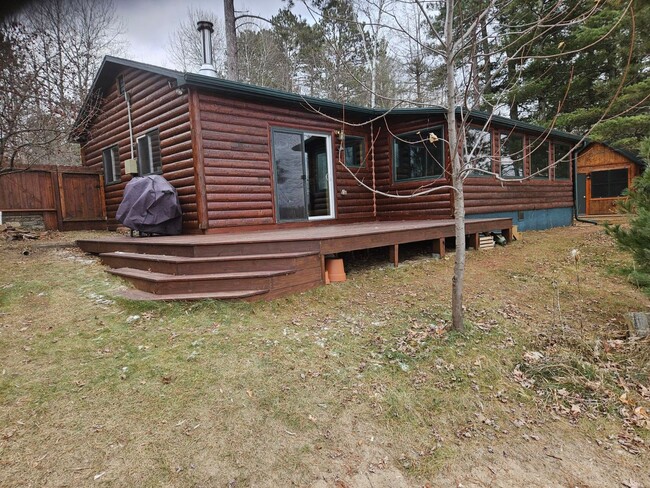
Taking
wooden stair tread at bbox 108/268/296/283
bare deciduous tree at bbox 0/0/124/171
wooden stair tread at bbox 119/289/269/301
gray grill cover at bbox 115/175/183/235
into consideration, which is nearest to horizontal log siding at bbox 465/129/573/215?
wooden stair tread at bbox 108/268/296/283

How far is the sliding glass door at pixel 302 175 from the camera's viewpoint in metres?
7.43

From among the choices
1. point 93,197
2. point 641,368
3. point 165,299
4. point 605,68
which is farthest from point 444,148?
point 605,68

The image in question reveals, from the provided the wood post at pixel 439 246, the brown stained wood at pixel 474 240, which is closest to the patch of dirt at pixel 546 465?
the wood post at pixel 439 246

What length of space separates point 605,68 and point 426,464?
1816 centimetres

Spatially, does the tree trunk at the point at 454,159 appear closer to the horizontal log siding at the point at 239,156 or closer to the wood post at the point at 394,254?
the wood post at the point at 394,254

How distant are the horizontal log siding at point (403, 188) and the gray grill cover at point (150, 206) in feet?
15.3

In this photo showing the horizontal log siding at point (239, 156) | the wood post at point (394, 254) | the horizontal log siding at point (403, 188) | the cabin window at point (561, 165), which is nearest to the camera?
the wood post at point (394, 254)

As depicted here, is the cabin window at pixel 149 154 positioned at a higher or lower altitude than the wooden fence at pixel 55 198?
higher

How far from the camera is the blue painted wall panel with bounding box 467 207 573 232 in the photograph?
386 inches

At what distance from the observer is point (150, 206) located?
6402mm

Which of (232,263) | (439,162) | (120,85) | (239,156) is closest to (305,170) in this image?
(239,156)

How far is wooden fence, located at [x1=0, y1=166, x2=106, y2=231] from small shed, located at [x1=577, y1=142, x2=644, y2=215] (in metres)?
16.9

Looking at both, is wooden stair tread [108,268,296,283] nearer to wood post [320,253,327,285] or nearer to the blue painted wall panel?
wood post [320,253,327,285]

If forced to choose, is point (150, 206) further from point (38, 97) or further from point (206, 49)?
point (206, 49)
